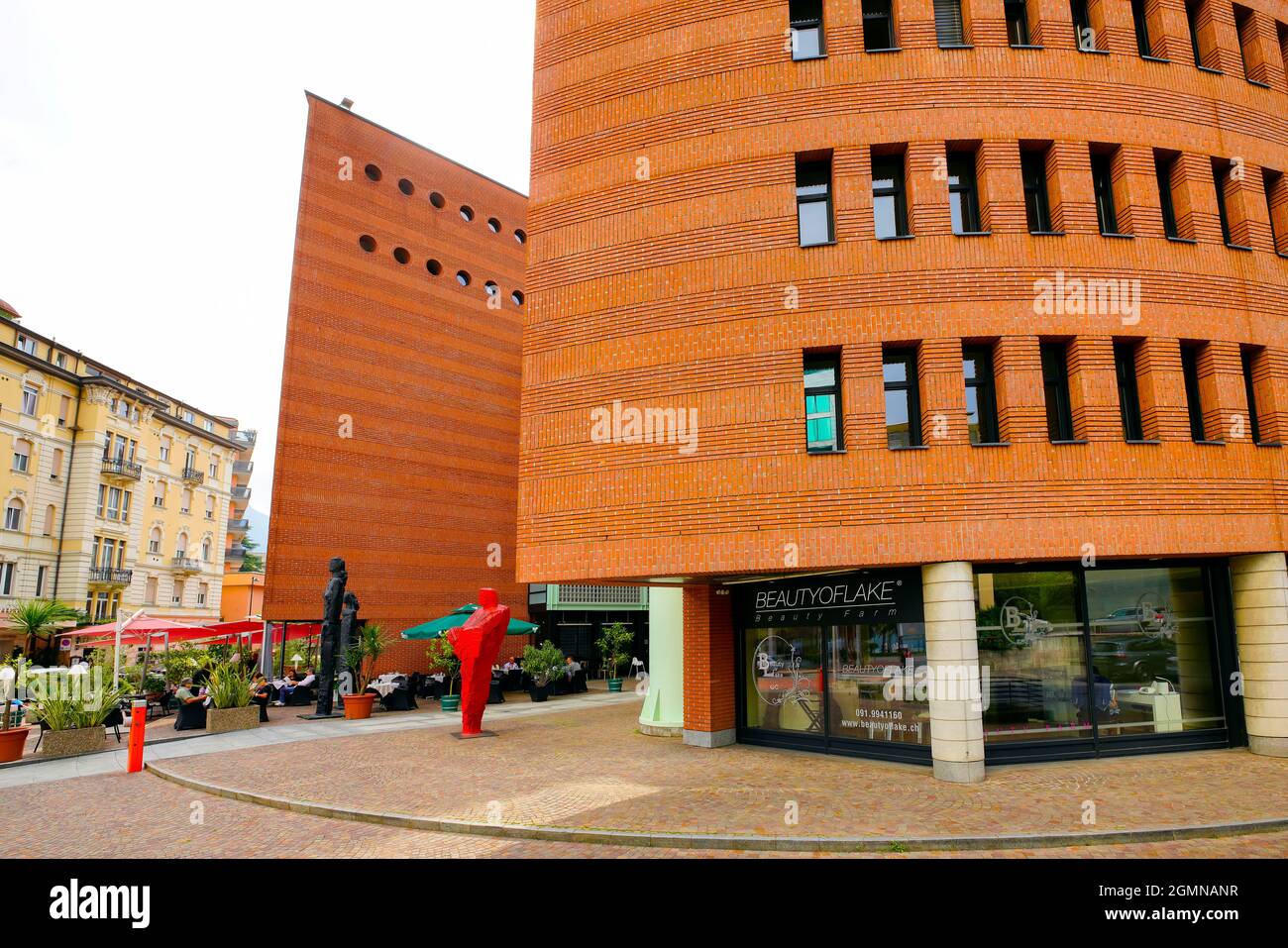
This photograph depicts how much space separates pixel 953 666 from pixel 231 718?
16.3 m

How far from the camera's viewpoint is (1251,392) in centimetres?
1469

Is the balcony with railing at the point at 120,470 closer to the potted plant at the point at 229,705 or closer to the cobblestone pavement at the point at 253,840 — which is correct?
the potted plant at the point at 229,705

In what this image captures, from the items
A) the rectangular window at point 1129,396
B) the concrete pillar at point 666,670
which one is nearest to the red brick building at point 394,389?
the concrete pillar at point 666,670

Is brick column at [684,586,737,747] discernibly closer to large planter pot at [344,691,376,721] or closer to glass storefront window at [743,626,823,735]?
glass storefront window at [743,626,823,735]

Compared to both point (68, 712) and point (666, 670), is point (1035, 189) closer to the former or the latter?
point (666, 670)

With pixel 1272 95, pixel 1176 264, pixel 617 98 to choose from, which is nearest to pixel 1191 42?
pixel 1272 95

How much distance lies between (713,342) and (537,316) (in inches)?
161

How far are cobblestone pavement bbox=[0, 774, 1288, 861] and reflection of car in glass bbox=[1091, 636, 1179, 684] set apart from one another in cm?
503

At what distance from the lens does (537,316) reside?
626 inches

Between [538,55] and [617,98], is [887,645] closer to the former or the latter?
[617,98]

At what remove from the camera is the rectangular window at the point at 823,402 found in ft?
44.9

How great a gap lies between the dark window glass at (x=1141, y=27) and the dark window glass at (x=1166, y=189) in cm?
241

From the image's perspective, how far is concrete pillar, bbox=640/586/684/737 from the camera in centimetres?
1692

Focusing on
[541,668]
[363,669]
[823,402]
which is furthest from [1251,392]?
[363,669]
